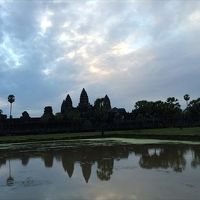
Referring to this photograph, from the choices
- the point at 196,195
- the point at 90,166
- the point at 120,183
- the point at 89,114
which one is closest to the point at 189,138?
the point at 90,166

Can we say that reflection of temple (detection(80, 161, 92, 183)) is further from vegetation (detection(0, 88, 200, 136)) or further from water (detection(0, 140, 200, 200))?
vegetation (detection(0, 88, 200, 136))

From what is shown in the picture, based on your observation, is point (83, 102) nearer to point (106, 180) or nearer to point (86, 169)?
point (86, 169)

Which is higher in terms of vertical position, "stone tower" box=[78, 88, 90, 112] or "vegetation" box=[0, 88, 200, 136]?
"stone tower" box=[78, 88, 90, 112]

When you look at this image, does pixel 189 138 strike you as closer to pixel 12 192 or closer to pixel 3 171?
pixel 3 171

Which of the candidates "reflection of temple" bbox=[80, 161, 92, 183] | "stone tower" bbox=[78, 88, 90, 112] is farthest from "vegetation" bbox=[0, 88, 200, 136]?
"reflection of temple" bbox=[80, 161, 92, 183]

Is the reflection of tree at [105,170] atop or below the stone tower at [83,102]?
below

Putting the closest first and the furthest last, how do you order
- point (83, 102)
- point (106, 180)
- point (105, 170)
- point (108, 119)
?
1. point (106, 180)
2. point (105, 170)
3. point (108, 119)
4. point (83, 102)

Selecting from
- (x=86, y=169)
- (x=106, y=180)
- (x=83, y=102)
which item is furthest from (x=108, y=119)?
(x=106, y=180)

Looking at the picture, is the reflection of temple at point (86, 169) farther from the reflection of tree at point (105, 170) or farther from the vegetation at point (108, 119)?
the vegetation at point (108, 119)

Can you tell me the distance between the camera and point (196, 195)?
13219mm

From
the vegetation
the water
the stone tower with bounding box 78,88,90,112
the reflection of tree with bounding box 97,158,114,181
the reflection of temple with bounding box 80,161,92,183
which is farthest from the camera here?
the stone tower with bounding box 78,88,90,112

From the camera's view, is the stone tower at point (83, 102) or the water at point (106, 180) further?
the stone tower at point (83, 102)

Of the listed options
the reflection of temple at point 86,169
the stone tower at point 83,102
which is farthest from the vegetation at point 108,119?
the reflection of temple at point 86,169

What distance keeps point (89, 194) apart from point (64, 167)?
29.9 ft
